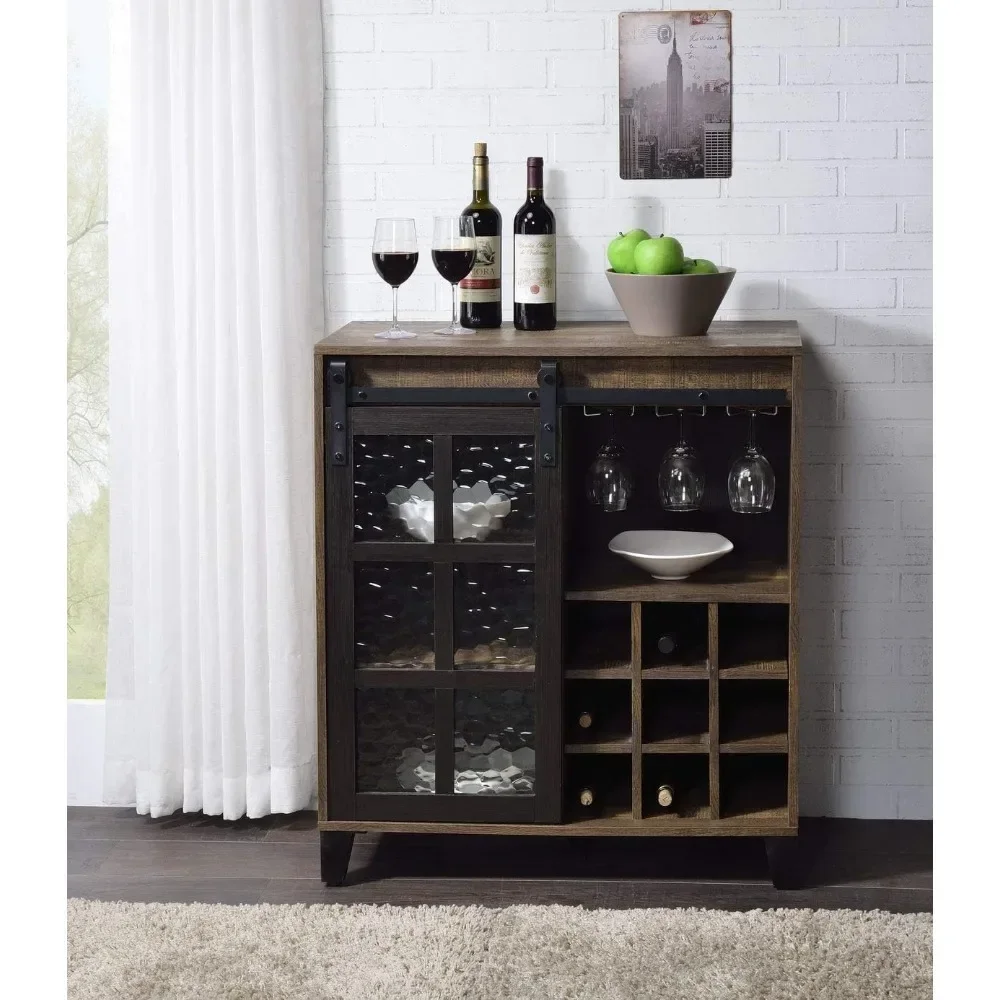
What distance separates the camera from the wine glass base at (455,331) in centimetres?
295

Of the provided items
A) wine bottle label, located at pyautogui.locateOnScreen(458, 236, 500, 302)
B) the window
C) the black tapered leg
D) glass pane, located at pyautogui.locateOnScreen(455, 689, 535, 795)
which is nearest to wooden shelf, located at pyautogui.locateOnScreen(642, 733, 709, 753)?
glass pane, located at pyautogui.locateOnScreen(455, 689, 535, 795)

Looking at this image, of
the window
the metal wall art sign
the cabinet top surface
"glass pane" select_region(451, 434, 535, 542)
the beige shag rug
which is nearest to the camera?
the beige shag rug

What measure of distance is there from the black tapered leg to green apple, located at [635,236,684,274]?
1482mm

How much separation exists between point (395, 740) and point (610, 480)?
0.78 meters

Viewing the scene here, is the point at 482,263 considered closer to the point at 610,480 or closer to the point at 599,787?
the point at 610,480

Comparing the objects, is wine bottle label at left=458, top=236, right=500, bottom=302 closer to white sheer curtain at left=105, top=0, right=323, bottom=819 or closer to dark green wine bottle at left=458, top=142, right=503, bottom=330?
dark green wine bottle at left=458, top=142, right=503, bottom=330

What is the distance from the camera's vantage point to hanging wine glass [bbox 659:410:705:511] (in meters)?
2.94

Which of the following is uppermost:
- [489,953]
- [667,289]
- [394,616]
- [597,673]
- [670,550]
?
[667,289]

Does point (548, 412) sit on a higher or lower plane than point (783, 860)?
higher

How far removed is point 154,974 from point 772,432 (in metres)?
1.90

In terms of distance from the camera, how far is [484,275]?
303 cm

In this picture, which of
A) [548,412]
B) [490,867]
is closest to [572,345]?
[548,412]
